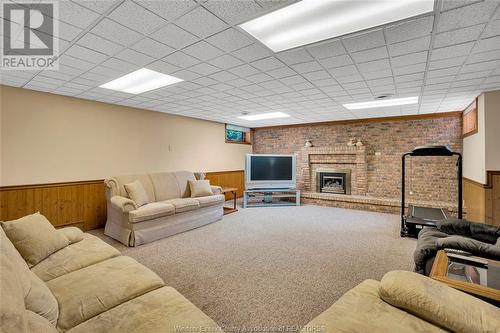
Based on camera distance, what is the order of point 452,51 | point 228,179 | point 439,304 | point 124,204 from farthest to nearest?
point 228,179 < point 124,204 < point 452,51 < point 439,304

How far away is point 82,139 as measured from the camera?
4.51 metres

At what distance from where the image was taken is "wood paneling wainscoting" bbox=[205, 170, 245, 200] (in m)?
7.28

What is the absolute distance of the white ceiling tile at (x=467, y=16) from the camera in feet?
5.70

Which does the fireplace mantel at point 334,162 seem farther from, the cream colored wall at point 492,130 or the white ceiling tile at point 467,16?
the white ceiling tile at point 467,16

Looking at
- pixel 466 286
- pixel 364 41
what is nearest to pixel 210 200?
pixel 364 41

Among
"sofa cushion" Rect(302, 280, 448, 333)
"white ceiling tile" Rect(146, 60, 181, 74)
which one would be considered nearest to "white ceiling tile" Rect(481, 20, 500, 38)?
"sofa cushion" Rect(302, 280, 448, 333)

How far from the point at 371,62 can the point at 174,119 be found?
4730mm

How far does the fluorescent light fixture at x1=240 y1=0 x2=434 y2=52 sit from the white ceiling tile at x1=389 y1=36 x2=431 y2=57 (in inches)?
18.3

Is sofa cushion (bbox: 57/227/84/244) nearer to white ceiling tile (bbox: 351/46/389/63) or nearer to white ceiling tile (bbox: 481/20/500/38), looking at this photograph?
white ceiling tile (bbox: 351/46/389/63)

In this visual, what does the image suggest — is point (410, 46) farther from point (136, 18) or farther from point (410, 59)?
point (136, 18)

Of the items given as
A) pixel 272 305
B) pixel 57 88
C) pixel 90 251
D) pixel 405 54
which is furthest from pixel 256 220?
Result: pixel 57 88

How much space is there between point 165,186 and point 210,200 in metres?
0.99

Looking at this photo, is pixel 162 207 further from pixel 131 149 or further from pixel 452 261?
pixel 452 261

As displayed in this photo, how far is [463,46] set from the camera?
233 centimetres
